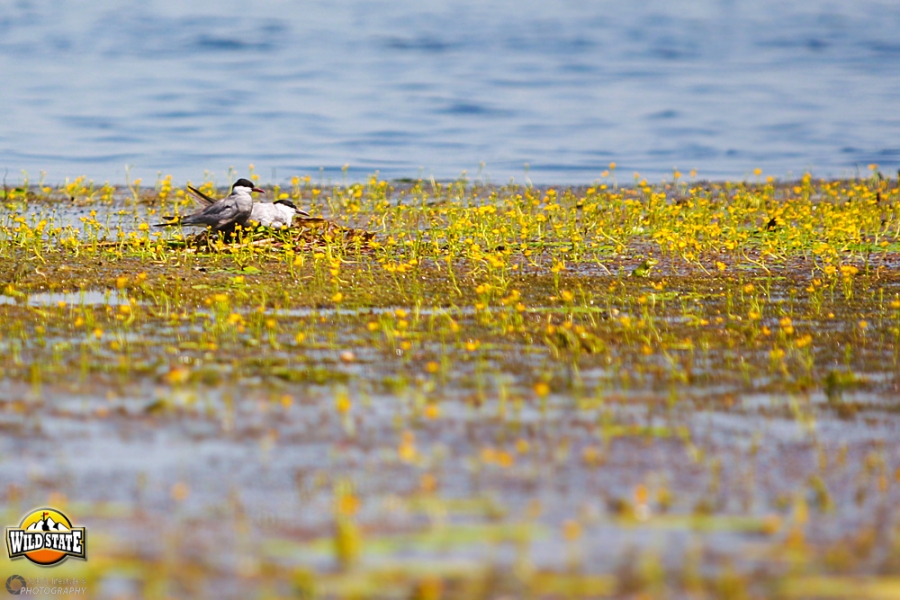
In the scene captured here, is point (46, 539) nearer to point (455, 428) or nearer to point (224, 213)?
point (455, 428)

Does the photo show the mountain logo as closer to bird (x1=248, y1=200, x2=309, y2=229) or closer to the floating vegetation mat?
the floating vegetation mat

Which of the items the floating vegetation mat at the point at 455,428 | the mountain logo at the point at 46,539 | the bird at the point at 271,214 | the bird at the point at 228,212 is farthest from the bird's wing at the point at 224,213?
the mountain logo at the point at 46,539

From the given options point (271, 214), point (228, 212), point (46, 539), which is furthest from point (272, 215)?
point (46, 539)

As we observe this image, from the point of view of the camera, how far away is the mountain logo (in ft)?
13.4

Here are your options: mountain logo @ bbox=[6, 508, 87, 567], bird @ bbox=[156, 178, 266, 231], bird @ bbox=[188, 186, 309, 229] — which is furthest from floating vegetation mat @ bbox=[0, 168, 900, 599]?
bird @ bbox=[188, 186, 309, 229]

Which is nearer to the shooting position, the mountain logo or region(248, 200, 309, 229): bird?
the mountain logo

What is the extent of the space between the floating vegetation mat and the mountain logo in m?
0.05

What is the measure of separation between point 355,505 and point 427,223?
10.7 metres

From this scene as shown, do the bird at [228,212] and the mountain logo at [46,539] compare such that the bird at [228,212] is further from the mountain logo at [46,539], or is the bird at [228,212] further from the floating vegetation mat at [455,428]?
the mountain logo at [46,539]

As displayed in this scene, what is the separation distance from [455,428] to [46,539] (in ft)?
6.27

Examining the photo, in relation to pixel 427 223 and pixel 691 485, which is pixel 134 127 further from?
pixel 691 485

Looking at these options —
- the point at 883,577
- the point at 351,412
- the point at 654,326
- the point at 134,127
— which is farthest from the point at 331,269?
the point at 134,127

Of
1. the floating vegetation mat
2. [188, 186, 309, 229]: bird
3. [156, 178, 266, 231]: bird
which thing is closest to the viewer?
the floating vegetation mat

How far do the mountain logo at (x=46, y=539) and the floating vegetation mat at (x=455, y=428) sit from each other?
0.05 metres
